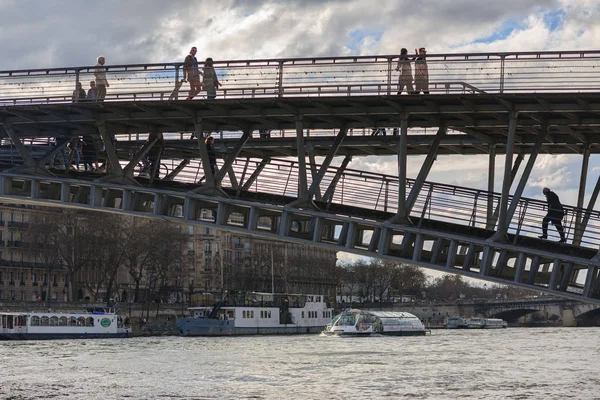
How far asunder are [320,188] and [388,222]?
3.42 m

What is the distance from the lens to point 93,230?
4323 inches

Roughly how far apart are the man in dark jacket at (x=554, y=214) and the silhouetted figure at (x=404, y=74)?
343 centimetres

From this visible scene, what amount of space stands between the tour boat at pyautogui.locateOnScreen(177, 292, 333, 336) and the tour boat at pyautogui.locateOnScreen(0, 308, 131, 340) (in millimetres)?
7991

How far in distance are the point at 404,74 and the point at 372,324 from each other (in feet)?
238

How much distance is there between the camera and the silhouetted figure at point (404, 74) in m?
24.9

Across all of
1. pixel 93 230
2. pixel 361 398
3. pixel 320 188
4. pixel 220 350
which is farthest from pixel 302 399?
pixel 93 230

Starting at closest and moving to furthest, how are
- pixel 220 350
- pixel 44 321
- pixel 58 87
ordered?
1. pixel 58 87
2. pixel 220 350
3. pixel 44 321

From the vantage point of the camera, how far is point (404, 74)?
2511 centimetres

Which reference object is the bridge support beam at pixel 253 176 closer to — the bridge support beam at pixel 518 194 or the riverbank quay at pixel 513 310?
the bridge support beam at pixel 518 194

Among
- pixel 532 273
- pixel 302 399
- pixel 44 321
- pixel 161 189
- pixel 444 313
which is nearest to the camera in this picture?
pixel 532 273

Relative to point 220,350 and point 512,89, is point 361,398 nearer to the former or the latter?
point 512,89

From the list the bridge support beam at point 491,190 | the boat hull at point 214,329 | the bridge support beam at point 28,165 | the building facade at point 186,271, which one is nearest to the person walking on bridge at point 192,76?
the bridge support beam at point 28,165

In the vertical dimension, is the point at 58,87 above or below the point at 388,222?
above

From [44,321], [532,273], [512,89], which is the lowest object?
[44,321]
